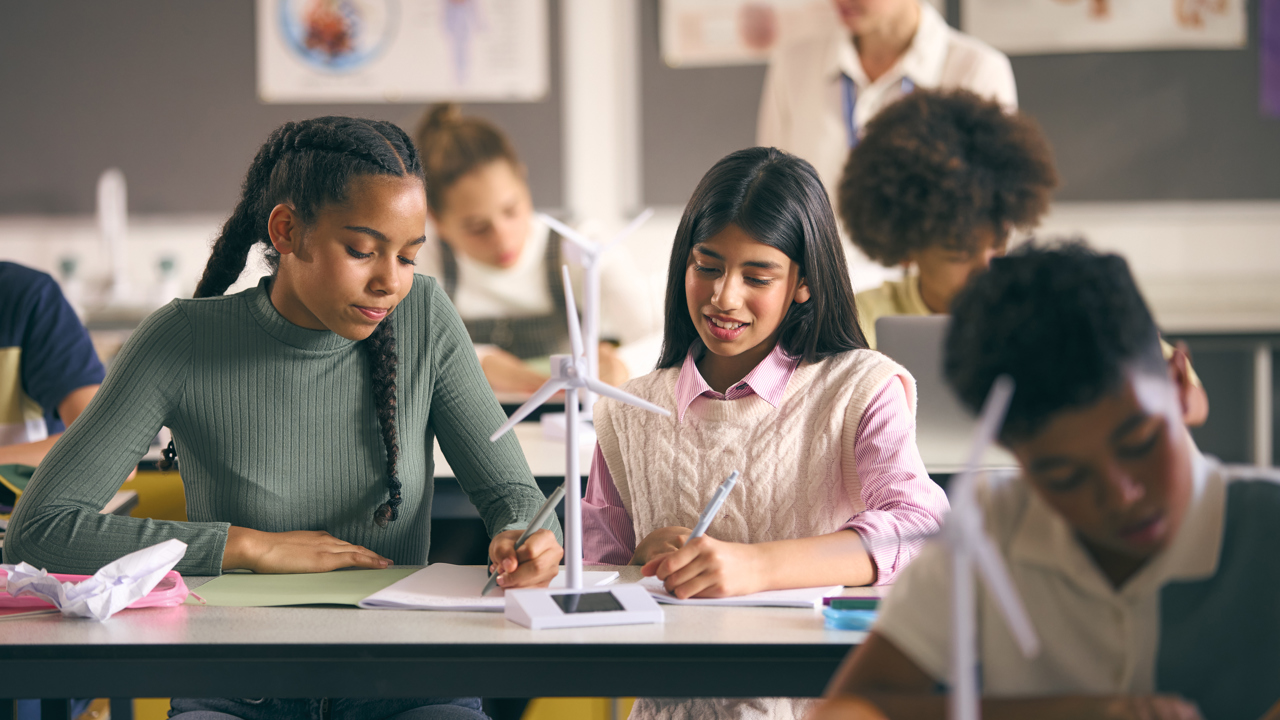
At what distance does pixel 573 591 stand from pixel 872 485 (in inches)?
17.0

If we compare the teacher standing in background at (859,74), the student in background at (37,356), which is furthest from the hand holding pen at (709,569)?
the teacher standing in background at (859,74)

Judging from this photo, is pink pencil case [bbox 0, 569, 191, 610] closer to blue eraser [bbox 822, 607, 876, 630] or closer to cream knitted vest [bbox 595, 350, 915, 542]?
cream knitted vest [bbox 595, 350, 915, 542]

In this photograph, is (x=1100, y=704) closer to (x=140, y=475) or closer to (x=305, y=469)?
(x=305, y=469)

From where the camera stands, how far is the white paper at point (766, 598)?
1.14 meters

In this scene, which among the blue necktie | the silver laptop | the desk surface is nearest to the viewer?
the desk surface

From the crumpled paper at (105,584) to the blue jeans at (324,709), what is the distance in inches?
7.8

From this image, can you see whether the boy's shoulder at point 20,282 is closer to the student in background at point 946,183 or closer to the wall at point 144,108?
the student in background at point 946,183

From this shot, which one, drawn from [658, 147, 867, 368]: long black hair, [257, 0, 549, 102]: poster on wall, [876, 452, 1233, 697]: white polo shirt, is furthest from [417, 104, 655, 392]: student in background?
[876, 452, 1233, 697]: white polo shirt

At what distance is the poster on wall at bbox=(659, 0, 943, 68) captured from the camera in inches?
176

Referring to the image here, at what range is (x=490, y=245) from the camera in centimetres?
404

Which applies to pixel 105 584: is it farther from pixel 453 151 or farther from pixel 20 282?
pixel 453 151

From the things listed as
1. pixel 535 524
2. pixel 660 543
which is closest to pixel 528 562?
pixel 535 524

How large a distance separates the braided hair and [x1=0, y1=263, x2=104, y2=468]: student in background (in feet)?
2.32

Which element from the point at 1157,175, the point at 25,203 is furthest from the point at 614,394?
the point at 25,203
